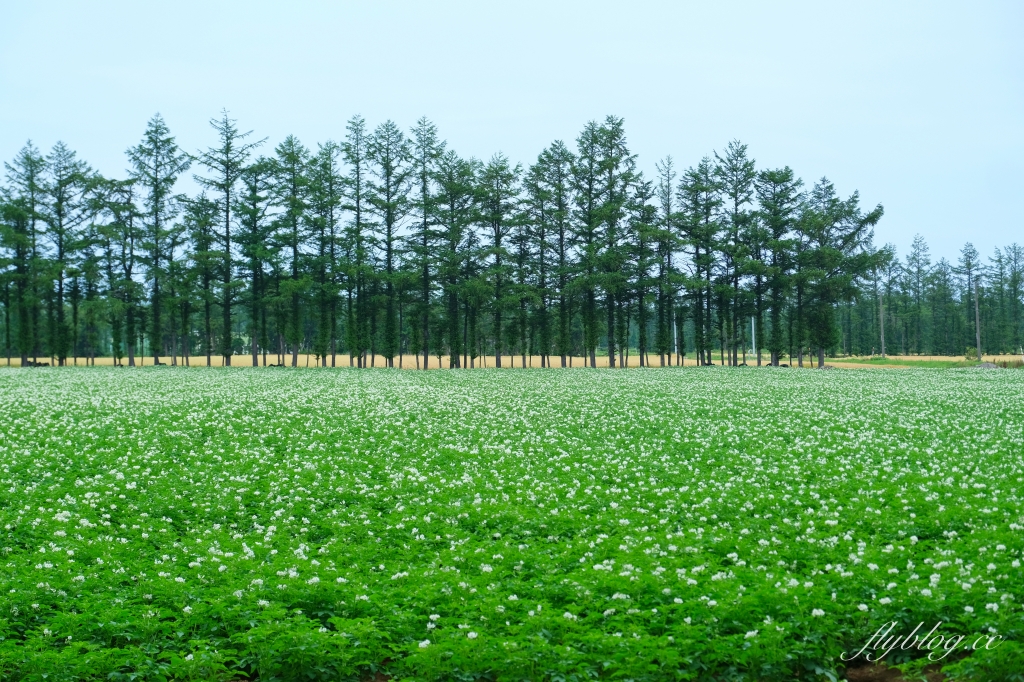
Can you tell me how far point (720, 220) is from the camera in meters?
72.7

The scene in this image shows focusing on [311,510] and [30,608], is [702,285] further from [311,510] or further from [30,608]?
[30,608]

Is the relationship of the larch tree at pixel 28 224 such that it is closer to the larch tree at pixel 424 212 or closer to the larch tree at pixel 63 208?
the larch tree at pixel 63 208

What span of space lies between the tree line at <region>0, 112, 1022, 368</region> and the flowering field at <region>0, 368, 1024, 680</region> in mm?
46251

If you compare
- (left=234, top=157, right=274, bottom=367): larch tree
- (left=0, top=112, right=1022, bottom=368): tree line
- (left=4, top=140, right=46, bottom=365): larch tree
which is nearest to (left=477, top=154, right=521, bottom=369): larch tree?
(left=0, top=112, right=1022, bottom=368): tree line

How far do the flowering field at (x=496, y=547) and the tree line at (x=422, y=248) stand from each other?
46251 millimetres

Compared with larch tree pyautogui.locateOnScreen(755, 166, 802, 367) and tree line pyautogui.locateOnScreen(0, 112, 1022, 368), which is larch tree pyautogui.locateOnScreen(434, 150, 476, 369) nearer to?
tree line pyautogui.locateOnScreen(0, 112, 1022, 368)

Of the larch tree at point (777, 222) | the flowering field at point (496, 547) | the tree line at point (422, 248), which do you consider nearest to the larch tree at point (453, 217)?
the tree line at point (422, 248)

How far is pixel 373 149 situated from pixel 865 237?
170 ft

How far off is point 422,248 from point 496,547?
58.4 metres

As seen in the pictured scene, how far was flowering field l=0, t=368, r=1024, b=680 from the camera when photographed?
6.21 m

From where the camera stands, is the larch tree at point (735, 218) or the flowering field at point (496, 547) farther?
the larch tree at point (735, 218)

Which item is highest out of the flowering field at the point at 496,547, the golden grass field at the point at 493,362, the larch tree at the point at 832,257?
the larch tree at the point at 832,257

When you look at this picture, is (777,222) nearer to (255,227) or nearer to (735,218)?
(735,218)

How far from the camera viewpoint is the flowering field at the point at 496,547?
6.21m
